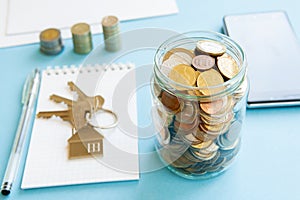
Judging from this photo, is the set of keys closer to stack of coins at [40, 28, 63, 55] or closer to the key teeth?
the key teeth

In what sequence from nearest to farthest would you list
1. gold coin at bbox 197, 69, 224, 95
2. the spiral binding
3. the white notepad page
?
gold coin at bbox 197, 69, 224, 95 → the spiral binding → the white notepad page

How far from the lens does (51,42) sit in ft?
2.59

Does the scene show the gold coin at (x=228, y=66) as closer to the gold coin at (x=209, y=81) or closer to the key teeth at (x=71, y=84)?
the gold coin at (x=209, y=81)

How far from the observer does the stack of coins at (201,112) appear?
54 centimetres

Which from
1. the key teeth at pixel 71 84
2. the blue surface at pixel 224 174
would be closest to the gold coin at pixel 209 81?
the blue surface at pixel 224 174

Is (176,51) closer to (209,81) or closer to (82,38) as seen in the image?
(209,81)

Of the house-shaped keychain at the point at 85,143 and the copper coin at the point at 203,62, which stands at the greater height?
the copper coin at the point at 203,62

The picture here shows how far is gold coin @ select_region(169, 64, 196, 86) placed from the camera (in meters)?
0.55

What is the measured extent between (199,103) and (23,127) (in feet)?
0.95

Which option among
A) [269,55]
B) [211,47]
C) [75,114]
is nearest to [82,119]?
[75,114]

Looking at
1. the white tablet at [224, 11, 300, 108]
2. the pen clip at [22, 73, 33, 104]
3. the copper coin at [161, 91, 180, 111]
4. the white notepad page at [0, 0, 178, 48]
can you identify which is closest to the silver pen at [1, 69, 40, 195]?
the pen clip at [22, 73, 33, 104]

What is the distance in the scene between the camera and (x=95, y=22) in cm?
87

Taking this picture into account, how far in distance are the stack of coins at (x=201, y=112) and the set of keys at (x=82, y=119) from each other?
10 cm

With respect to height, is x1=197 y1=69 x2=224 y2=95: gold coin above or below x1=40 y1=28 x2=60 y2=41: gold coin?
below
